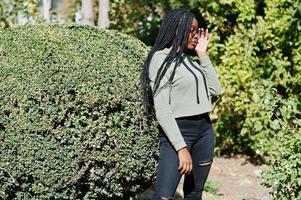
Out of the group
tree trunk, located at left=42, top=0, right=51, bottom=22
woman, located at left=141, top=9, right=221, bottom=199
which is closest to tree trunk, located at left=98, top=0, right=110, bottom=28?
tree trunk, located at left=42, top=0, right=51, bottom=22

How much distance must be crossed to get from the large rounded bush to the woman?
532 mm

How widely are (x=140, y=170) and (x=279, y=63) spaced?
3129 mm

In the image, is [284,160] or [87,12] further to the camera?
[87,12]

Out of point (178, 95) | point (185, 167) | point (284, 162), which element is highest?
point (178, 95)

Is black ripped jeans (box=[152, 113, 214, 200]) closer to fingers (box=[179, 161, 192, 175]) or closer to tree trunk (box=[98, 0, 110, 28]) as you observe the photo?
fingers (box=[179, 161, 192, 175])

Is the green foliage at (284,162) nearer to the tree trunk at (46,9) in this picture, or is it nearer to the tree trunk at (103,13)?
the tree trunk at (103,13)

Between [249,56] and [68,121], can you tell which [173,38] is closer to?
[68,121]

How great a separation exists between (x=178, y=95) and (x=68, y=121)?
36.6 inches

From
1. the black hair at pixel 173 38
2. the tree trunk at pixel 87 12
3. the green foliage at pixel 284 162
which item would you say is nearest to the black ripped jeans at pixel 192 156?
the black hair at pixel 173 38

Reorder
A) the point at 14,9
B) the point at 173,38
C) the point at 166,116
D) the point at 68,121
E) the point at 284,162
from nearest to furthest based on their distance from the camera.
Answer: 1. the point at 166,116
2. the point at 173,38
3. the point at 68,121
4. the point at 284,162
5. the point at 14,9

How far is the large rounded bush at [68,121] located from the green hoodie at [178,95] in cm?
69

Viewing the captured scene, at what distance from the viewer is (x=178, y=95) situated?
13.9 feet

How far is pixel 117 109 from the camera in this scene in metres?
4.94

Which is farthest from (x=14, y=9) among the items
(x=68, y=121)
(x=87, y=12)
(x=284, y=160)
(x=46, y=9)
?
(x=284, y=160)
